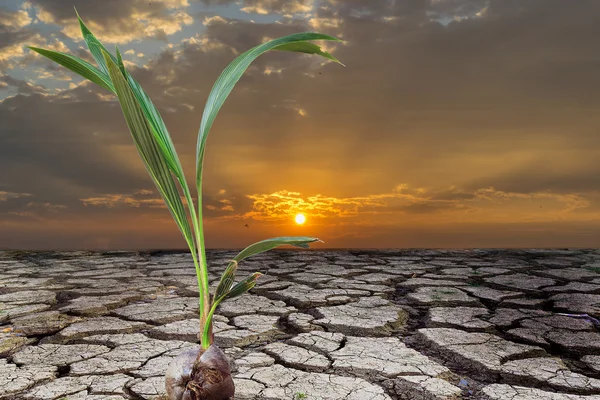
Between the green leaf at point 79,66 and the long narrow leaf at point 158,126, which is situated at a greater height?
the green leaf at point 79,66

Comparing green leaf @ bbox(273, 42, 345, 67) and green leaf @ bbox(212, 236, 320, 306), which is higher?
green leaf @ bbox(273, 42, 345, 67)

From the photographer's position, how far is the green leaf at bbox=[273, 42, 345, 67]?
1.20m

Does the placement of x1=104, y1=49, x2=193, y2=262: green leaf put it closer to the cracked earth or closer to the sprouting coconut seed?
the sprouting coconut seed

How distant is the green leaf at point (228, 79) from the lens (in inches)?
44.7

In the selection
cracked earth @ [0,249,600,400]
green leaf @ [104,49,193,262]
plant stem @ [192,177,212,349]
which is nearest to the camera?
green leaf @ [104,49,193,262]

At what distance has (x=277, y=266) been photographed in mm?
3650

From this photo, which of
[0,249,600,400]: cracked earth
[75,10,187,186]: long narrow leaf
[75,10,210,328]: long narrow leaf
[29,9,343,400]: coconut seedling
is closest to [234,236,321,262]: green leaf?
[29,9,343,400]: coconut seedling

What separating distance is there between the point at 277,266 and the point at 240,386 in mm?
2291

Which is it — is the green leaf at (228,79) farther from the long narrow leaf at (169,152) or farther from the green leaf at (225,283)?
the green leaf at (225,283)

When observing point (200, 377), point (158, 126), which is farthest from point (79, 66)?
point (200, 377)

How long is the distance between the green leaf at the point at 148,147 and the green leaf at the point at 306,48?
344mm

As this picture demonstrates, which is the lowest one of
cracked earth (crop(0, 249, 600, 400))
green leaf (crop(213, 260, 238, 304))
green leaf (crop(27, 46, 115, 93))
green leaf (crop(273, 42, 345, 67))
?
cracked earth (crop(0, 249, 600, 400))

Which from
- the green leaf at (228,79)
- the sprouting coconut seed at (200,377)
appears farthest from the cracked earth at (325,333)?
the green leaf at (228,79)

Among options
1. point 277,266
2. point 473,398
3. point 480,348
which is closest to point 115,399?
point 473,398
